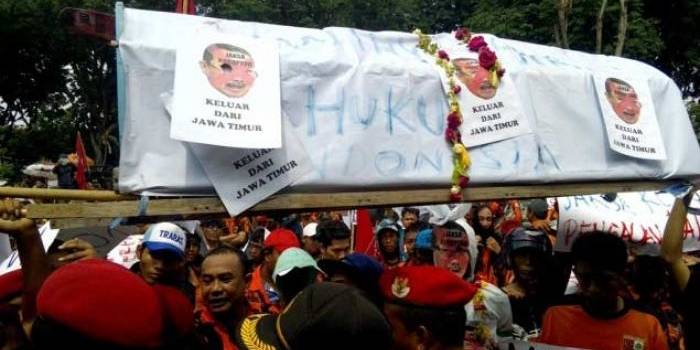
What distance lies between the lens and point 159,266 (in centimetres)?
369

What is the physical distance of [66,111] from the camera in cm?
3525

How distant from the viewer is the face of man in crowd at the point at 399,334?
2262 millimetres

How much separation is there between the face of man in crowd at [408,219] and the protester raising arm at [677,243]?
4174mm

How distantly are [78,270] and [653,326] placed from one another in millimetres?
2428

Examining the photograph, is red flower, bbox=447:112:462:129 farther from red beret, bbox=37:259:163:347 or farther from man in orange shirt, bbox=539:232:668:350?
red beret, bbox=37:259:163:347

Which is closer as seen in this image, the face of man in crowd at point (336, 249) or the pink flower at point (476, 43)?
the pink flower at point (476, 43)

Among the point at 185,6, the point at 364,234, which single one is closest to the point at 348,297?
the point at 185,6

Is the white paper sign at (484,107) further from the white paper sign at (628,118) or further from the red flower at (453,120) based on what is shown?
the white paper sign at (628,118)

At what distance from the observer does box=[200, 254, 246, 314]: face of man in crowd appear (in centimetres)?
341

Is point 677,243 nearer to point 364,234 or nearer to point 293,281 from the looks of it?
point 293,281

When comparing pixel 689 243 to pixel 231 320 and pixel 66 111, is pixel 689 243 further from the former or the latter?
pixel 66 111

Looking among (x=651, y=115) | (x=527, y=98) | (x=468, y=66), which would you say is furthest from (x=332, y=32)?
(x=651, y=115)

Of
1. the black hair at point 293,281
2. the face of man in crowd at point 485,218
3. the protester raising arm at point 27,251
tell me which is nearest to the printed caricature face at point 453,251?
the black hair at point 293,281

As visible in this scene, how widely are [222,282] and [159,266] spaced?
42 cm
